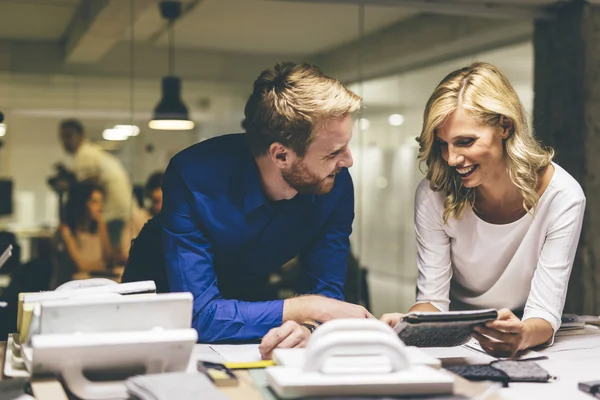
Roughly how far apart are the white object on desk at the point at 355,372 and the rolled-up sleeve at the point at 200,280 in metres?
0.61

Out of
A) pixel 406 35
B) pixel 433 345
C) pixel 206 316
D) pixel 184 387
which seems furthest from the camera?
pixel 406 35

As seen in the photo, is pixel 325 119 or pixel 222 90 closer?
pixel 325 119

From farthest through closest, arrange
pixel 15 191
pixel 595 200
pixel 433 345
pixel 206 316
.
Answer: pixel 15 191 → pixel 595 200 → pixel 206 316 → pixel 433 345

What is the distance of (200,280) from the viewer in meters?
2.01

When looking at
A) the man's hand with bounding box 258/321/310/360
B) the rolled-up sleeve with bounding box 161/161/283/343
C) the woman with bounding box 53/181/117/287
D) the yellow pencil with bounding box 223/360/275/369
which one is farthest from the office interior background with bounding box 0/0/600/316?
the yellow pencil with bounding box 223/360/275/369

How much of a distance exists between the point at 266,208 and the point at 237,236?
0.42 feet

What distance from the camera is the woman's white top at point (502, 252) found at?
2096 millimetres

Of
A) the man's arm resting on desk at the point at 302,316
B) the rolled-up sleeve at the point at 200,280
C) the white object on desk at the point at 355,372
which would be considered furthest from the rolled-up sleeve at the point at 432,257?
the white object on desk at the point at 355,372

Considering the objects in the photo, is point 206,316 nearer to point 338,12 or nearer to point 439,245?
point 439,245

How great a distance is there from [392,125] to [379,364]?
438cm

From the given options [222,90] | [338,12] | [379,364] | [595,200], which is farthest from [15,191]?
[379,364]

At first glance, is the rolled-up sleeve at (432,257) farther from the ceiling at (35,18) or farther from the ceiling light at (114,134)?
the ceiling at (35,18)

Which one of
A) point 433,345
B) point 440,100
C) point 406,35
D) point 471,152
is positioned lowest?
point 433,345

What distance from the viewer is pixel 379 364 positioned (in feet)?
4.45
